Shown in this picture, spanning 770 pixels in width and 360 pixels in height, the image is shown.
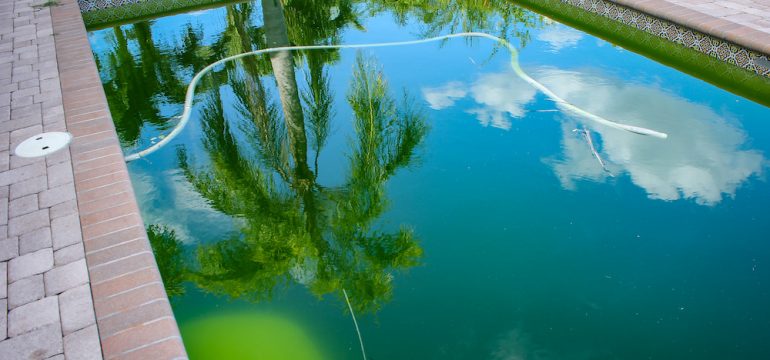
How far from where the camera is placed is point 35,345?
1.95 metres

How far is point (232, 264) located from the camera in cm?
297

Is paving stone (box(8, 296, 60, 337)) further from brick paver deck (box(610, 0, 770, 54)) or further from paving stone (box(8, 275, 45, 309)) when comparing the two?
brick paver deck (box(610, 0, 770, 54))

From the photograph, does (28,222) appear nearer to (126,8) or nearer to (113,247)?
(113,247)

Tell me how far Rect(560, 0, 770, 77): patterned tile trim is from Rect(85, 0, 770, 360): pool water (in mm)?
360

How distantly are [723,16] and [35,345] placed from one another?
5.89 meters

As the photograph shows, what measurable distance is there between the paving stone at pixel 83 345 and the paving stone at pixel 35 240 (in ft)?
2.17

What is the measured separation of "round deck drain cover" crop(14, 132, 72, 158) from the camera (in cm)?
321

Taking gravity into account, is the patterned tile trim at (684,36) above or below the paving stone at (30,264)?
above

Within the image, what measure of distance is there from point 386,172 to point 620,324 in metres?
1.75

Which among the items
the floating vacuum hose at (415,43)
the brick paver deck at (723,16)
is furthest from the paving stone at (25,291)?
the brick paver deck at (723,16)

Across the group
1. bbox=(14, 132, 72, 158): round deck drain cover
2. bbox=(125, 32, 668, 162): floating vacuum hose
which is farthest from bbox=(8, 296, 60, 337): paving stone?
bbox=(125, 32, 668, 162): floating vacuum hose

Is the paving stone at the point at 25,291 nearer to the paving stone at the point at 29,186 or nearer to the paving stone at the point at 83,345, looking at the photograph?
the paving stone at the point at 83,345

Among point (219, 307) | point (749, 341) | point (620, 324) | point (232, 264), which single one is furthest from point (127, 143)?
point (749, 341)

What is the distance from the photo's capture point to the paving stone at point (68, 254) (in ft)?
7.70
